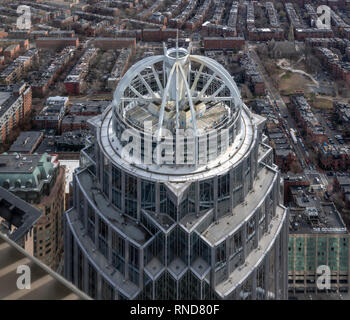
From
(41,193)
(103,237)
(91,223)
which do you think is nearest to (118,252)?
(103,237)

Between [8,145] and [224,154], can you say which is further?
[8,145]

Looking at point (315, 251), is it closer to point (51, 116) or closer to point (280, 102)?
point (280, 102)

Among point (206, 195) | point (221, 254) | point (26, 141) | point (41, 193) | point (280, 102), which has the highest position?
point (206, 195)

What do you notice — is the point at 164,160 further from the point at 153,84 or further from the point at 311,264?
the point at 311,264

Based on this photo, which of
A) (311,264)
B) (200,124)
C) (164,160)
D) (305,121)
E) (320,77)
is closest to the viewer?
(164,160)

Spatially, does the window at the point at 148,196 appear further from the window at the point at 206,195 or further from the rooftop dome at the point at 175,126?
the window at the point at 206,195

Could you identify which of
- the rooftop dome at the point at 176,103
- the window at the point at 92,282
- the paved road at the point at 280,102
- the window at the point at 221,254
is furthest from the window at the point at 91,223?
the paved road at the point at 280,102
